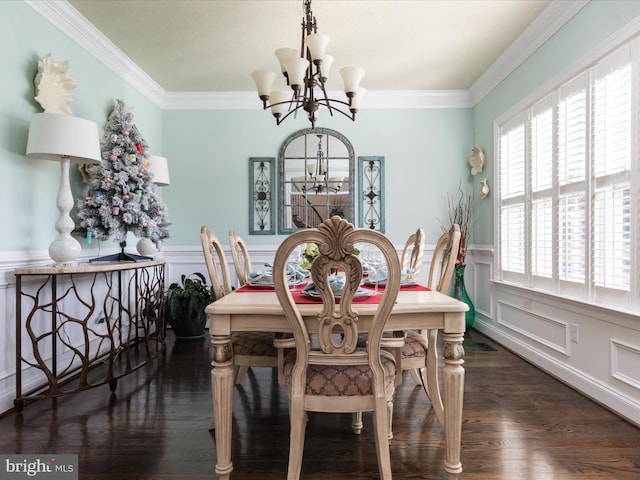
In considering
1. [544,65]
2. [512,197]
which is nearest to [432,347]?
[512,197]

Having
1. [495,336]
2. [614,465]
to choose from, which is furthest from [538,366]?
[614,465]

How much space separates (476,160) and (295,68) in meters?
2.95

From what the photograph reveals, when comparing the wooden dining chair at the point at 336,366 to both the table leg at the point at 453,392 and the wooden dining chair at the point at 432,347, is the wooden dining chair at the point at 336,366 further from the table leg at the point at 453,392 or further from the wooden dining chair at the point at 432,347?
the wooden dining chair at the point at 432,347

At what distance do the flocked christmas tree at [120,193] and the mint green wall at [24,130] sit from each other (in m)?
0.22

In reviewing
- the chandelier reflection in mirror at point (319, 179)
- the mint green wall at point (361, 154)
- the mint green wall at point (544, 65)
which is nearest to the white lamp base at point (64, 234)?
the mint green wall at point (361, 154)

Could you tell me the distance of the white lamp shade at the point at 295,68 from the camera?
2209 mm

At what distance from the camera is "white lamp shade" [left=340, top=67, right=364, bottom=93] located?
8.07 ft

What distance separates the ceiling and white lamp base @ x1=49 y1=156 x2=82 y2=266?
133 cm

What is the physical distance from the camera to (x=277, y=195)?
4.66 metres

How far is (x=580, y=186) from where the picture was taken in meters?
2.76

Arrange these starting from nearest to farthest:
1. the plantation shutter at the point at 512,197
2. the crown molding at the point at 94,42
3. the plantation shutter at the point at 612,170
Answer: the plantation shutter at the point at 612,170 → the crown molding at the point at 94,42 → the plantation shutter at the point at 512,197

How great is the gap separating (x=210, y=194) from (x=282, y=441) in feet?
10.8

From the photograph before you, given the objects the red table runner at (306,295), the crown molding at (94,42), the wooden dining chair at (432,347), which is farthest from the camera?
the crown molding at (94,42)

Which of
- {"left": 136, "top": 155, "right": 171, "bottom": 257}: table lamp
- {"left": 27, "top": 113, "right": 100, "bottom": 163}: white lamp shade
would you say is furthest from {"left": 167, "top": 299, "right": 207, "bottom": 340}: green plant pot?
{"left": 27, "top": 113, "right": 100, "bottom": 163}: white lamp shade
